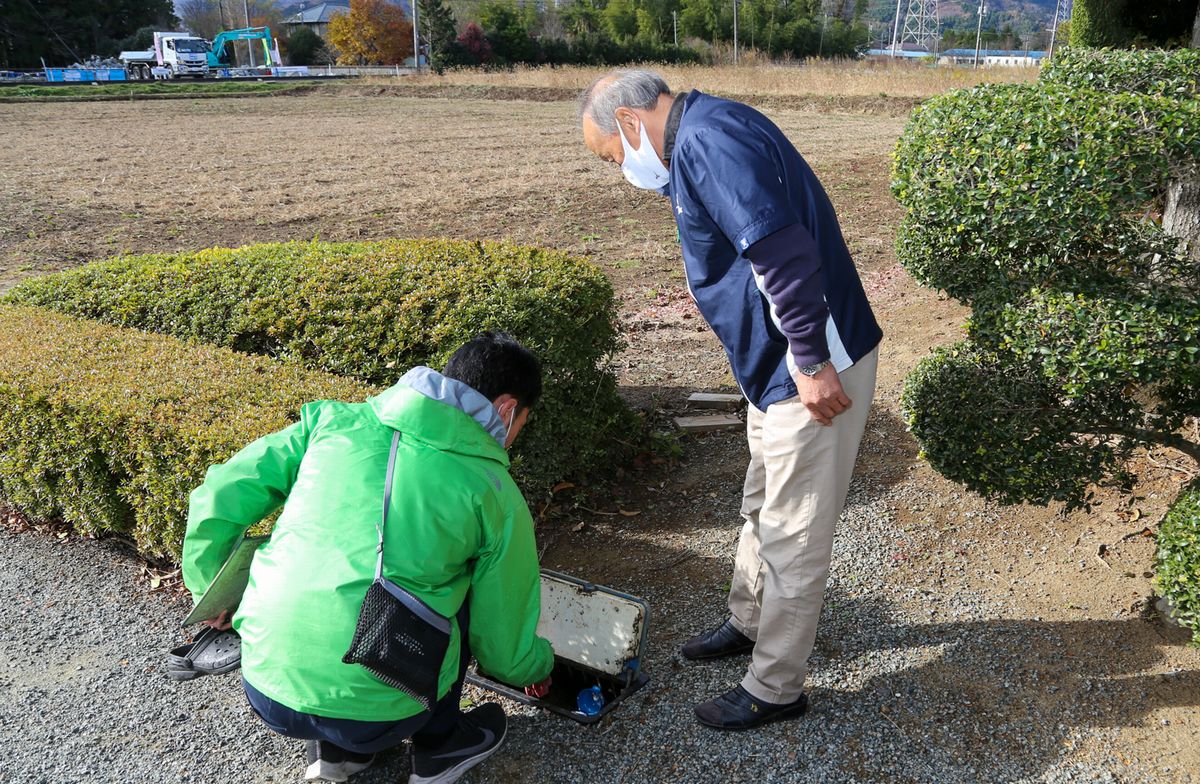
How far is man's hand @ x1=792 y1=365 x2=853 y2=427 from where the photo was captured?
8.34 ft

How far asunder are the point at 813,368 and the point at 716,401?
3134mm

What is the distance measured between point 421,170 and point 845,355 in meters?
15.1

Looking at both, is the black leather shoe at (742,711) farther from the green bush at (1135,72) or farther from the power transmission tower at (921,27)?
the power transmission tower at (921,27)

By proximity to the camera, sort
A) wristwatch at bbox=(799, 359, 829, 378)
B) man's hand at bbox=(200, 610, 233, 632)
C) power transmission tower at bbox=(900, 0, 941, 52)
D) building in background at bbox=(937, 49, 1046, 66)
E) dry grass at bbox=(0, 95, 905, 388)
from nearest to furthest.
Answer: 1. wristwatch at bbox=(799, 359, 829, 378)
2. man's hand at bbox=(200, 610, 233, 632)
3. dry grass at bbox=(0, 95, 905, 388)
4. building in background at bbox=(937, 49, 1046, 66)
5. power transmission tower at bbox=(900, 0, 941, 52)

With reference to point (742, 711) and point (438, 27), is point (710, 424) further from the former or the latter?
point (438, 27)

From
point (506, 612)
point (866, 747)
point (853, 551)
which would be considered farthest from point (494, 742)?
point (853, 551)

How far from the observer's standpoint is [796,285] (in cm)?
245

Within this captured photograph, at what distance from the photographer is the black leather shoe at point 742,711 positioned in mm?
2910

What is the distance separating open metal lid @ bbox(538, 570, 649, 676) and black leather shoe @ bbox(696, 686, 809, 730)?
1.03 feet

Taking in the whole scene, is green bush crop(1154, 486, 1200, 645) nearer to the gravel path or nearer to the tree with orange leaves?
the gravel path

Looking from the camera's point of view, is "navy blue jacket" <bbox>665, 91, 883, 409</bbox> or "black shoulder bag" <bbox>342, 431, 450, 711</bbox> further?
"navy blue jacket" <bbox>665, 91, 883, 409</bbox>

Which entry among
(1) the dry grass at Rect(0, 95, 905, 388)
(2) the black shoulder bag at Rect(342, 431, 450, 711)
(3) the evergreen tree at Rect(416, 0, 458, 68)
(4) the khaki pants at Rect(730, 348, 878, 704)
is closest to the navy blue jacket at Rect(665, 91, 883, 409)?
(4) the khaki pants at Rect(730, 348, 878, 704)

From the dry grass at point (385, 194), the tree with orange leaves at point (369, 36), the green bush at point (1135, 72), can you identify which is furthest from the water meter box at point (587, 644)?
the tree with orange leaves at point (369, 36)

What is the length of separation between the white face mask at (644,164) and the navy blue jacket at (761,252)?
158 mm
